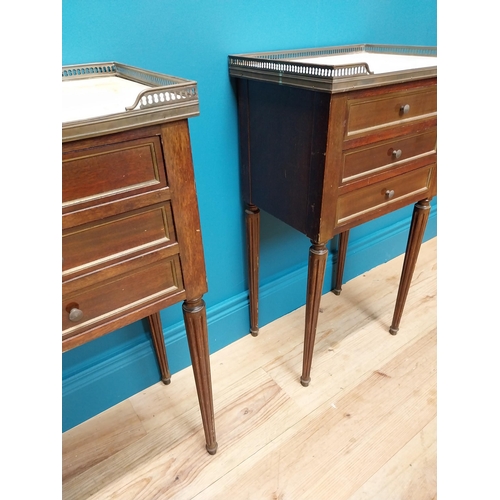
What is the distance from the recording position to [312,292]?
3.61 feet

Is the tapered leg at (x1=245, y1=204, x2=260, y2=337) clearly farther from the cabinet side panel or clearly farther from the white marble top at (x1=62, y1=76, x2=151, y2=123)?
the white marble top at (x1=62, y1=76, x2=151, y2=123)

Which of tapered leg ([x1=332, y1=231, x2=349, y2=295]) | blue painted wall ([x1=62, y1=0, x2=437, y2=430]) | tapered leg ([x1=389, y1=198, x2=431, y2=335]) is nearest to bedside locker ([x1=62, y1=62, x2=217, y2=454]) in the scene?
blue painted wall ([x1=62, y1=0, x2=437, y2=430])

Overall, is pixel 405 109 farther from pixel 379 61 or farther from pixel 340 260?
pixel 340 260

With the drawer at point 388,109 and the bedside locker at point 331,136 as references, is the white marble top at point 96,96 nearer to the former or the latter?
the bedside locker at point 331,136

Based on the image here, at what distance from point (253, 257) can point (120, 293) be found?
2.00 ft

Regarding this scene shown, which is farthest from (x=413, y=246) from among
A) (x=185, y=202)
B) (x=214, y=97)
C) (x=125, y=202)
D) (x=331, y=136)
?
(x=125, y=202)

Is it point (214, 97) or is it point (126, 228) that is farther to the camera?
point (214, 97)

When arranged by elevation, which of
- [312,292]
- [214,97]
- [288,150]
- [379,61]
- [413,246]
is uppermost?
[379,61]

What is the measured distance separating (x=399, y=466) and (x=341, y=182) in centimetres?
74

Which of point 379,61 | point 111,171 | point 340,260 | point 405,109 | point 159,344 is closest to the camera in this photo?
point 111,171

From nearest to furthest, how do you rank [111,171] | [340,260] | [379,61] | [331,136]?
[111,171] < [331,136] < [379,61] < [340,260]

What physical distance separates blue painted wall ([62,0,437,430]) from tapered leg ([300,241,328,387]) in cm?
29

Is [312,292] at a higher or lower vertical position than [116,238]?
lower

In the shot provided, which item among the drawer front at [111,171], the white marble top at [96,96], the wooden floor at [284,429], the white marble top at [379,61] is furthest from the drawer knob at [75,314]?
the white marble top at [379,61]
